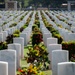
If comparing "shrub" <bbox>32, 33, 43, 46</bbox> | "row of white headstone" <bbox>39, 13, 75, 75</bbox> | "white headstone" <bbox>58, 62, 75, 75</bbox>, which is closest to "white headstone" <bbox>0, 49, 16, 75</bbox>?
"row of white headstone" <bbox>39, 13, 75, 75</bbox>

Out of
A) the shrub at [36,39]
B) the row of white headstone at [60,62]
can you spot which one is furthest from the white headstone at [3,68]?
the shrub at [36,39]

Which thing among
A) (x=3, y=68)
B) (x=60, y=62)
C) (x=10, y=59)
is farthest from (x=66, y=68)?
(x=10, y=59)

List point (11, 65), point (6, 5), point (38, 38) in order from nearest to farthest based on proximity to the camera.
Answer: point (11, 65) < point (38, 38) < point (6, 5)

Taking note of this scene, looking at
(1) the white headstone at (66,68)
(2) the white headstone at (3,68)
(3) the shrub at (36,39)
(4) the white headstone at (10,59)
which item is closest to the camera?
(1) the white headstone at (66,68)

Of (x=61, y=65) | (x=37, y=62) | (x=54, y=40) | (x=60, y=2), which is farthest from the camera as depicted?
(x=60, y=2)

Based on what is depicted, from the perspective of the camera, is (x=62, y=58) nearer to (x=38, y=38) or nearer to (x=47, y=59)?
(x=47, y=59)

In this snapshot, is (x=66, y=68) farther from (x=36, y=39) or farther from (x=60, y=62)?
(x=36, y=39)

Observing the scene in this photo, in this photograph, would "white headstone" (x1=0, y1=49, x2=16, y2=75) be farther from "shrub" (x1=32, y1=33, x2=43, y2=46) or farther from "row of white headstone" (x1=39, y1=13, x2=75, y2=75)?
"shrub" (x1=32, y1=33, x2=43, y2=46)

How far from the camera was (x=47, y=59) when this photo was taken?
34.6 ft

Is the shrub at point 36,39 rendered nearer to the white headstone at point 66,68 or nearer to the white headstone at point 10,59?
the white headstone at point 10,59

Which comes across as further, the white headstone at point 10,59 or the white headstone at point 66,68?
the white headstone at point 10,59

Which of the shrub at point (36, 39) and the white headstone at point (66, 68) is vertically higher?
the white headstone at point (66, 68)

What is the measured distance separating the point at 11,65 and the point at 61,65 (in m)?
2.01

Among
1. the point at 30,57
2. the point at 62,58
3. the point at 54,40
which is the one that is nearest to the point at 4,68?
the point at 62,58
